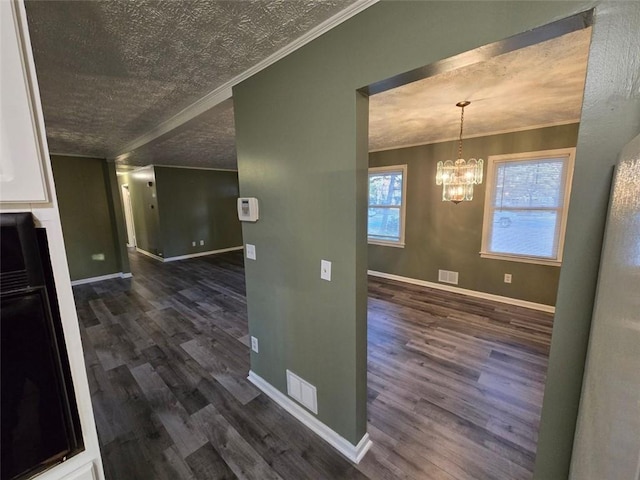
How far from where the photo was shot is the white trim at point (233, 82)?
47.0 inches

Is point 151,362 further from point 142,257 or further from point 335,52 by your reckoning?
point 142,257

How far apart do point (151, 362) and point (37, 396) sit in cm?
231

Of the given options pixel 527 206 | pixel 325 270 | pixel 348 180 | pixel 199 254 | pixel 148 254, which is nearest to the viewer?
pixel 348 180

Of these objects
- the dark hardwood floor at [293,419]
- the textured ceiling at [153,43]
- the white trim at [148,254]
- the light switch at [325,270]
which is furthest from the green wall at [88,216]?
the light switch at [325,270]

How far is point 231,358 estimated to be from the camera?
101 inches

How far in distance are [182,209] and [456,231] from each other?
640cm

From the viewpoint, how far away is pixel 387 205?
4.88 meters

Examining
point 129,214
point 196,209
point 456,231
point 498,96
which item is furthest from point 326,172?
point 129,214

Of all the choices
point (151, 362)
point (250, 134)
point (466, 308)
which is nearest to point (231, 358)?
point (151, 362)

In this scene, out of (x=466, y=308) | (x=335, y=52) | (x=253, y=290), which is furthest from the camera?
(x=466, y=308)

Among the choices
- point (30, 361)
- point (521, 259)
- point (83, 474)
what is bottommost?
point (521, 259)

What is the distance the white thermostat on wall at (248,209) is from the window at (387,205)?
3387 mm

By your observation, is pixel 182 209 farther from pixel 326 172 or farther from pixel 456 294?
pixel 456 294

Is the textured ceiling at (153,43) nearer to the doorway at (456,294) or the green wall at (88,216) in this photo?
the doorway at (456,294)
